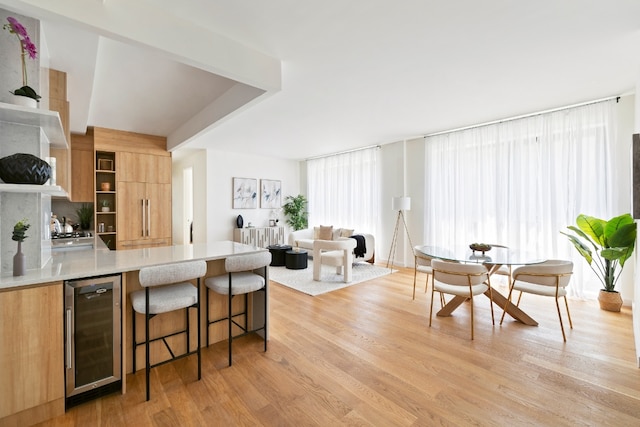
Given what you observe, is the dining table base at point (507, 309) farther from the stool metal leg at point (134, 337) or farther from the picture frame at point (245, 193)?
the picture frame at point (245, 193)

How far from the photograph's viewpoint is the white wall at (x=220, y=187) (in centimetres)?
691

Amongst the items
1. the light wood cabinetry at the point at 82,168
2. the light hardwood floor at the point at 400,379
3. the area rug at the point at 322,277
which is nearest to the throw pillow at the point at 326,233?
the area rug at the point at 322,277

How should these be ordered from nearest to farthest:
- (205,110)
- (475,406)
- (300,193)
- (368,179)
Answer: (475,406), (205,110), (368,179), (300,193)

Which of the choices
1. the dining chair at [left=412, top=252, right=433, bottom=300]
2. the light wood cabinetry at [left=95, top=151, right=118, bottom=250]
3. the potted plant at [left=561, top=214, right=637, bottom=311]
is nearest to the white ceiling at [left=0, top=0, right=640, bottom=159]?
the light wood cabinetry at [left=95, top=151, right=118, bottom=250]

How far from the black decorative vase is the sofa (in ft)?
15.5

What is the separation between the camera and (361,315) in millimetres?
3436

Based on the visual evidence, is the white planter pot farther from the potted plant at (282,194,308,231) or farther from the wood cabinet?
the potted plant at (282,194,308,231)

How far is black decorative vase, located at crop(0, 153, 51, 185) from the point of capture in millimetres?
1660

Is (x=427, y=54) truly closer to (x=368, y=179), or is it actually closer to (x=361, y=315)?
(x=361, y=315)

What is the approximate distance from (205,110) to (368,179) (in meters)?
4.00

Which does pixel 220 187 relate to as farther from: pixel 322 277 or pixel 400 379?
pixel 400 379

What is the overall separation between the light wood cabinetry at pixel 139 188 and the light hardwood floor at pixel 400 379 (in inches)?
154

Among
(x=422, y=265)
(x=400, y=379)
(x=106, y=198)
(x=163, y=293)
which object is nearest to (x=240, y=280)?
(x=163, y=293)

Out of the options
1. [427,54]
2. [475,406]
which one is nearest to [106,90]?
[427,54]
